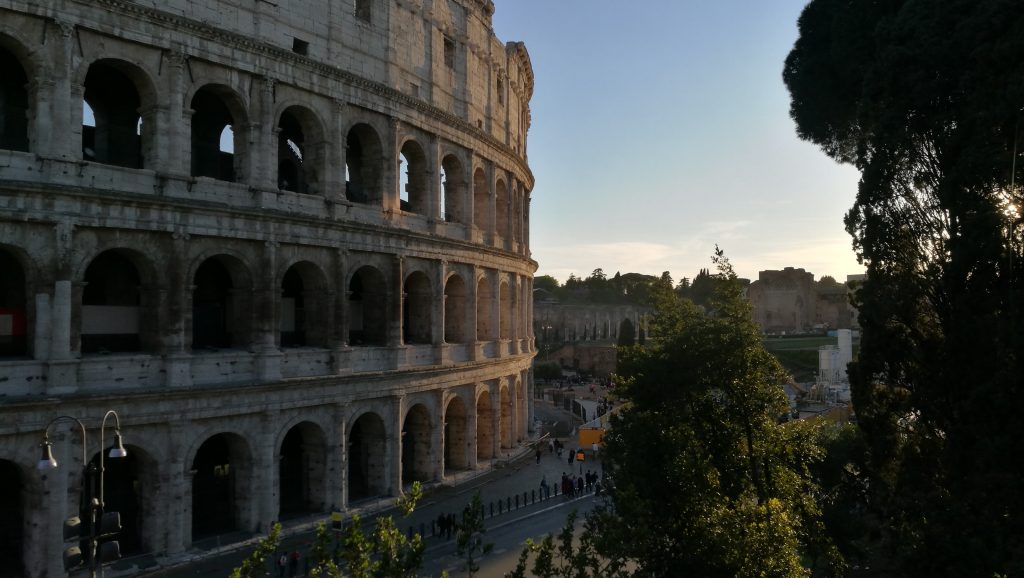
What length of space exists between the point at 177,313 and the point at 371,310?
6.54 meters

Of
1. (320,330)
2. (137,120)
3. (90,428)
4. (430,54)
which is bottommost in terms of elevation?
(90,428)

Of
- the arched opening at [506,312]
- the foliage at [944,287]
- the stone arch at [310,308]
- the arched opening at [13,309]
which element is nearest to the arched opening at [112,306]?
the arched opening at [13,309]

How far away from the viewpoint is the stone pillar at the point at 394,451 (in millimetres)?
22109

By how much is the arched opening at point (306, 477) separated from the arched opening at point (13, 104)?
10.0 metres

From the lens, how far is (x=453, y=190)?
86.6ft

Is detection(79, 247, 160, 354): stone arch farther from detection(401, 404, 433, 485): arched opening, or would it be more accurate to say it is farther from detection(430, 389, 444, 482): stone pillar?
detection(430, 389, 444, 482): stone pillar

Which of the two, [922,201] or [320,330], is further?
[320,330]

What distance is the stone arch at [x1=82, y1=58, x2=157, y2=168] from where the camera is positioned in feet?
59.6

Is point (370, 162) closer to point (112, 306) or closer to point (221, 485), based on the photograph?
point (112, 306)

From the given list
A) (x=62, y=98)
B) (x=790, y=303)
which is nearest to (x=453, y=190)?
(x=62, y=98)

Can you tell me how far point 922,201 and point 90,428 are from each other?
19.3m

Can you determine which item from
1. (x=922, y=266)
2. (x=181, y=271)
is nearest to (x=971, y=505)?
(x=922, y=266)

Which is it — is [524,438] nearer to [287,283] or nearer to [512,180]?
[512,180]

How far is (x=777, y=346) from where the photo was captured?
7306 centimetres
